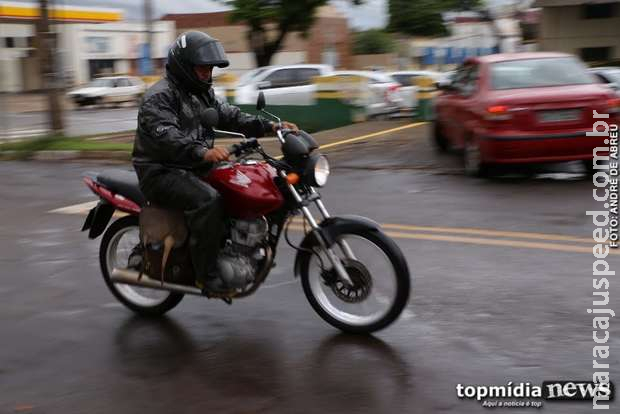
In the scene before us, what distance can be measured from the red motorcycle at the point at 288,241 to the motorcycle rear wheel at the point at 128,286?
0.71ft

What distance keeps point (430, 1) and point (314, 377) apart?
2095 inches

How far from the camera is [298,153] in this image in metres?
4.53

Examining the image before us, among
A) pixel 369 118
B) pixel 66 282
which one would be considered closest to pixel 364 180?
pixel 66 282

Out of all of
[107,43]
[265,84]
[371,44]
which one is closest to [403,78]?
[265,84]

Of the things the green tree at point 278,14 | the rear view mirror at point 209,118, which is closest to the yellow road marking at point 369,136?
the rear view mirror at point 209,118

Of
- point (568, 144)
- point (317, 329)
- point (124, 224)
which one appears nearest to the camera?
point (317, 329)

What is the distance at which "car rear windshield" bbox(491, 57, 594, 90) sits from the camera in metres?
9.95

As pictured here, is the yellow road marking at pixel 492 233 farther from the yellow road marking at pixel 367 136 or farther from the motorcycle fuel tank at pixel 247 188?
the yellow road marking at pixel 367 136

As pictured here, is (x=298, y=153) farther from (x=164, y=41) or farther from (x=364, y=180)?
(x=164, y=41)

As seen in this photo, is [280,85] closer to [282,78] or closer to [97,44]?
[282,78]

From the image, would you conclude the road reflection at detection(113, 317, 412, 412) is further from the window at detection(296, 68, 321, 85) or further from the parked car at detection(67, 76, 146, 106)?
the parked car at detection(67, 76, 146, 106)

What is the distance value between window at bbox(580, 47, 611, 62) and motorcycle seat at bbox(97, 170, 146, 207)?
1396 inches

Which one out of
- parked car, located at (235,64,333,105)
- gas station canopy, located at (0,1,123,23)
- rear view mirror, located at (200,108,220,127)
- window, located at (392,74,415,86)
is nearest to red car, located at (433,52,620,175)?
rear view mirror, located at (200,108,220,127)

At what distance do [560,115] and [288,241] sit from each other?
567cm
